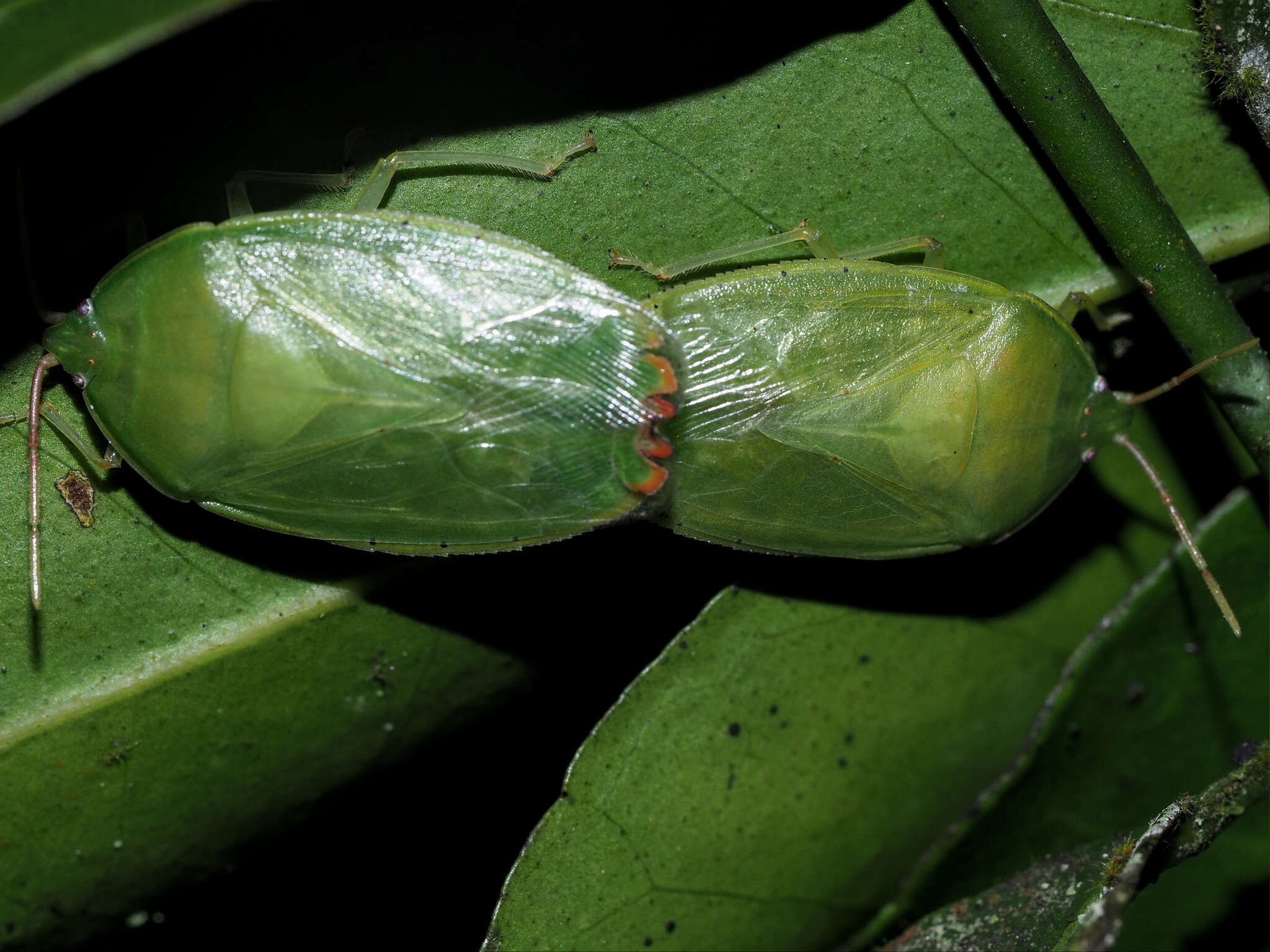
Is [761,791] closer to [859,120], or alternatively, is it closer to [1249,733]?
[1249,733]

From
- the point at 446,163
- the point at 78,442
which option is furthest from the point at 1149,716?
the point at 78,442

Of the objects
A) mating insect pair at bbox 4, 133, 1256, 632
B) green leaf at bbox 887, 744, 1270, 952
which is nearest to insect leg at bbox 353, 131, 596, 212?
mating insect pair at bbox 4, 133, 1256, 632

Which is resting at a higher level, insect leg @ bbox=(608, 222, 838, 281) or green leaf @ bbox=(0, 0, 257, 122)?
green leaf @ bbox=(0, 0, 257, 122)

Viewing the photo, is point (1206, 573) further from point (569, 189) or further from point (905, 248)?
point (569, 189)

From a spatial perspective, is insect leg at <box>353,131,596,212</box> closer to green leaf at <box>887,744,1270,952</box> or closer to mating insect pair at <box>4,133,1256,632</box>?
mating insect pair at <box>4,133,1256,632</box>

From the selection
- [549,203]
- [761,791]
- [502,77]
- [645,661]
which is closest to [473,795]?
[645,661]
